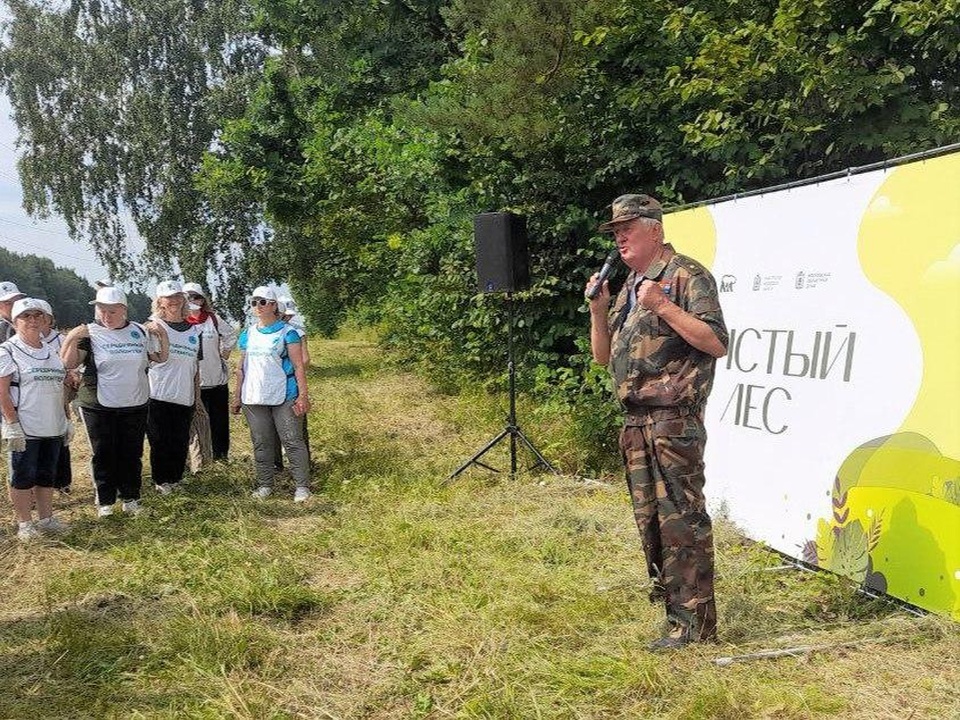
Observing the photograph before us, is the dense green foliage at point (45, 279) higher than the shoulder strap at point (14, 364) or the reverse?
higher

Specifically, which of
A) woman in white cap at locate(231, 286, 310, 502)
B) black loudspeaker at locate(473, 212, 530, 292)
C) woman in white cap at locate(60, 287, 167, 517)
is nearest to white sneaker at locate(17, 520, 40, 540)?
woman in white cap at locate(60, 287, 167, 517)

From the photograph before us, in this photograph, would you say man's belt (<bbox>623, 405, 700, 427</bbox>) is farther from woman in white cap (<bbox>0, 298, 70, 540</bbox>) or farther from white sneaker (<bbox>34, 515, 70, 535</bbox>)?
white sneaker (<bbox>34, 515, 70, 535</bbox>)

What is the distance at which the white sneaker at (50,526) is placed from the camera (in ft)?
16.5

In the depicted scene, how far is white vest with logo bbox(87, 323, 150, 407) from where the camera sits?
5.18m

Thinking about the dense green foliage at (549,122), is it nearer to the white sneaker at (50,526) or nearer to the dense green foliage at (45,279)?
the white sneaker at (50,526)

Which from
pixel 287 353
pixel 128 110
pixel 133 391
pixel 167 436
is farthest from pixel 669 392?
pixel 128 110

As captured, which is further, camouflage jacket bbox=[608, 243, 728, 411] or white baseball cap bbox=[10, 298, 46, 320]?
white baseball cap bbox=[10, 298, 46, 320]

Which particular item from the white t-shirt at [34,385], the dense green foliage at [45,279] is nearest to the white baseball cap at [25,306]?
the white t-shirt at [34,385]

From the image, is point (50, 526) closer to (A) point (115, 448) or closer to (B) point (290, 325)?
(A) point (115, 448)

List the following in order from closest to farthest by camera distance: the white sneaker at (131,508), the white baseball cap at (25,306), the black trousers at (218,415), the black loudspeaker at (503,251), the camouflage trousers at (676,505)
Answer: the camouflage trousers at (676,505)
the white baseball cap at (25,306)
the white sneaker at (131,508)
the black loudspeaker at (503,251)
the black trousers at (218,415)

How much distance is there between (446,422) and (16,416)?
524cm

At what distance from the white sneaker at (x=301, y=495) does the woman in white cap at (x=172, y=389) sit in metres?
1.05

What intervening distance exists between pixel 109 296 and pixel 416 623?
3.30 metres

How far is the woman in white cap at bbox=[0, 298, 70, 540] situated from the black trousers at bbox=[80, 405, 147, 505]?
1.06 ft
